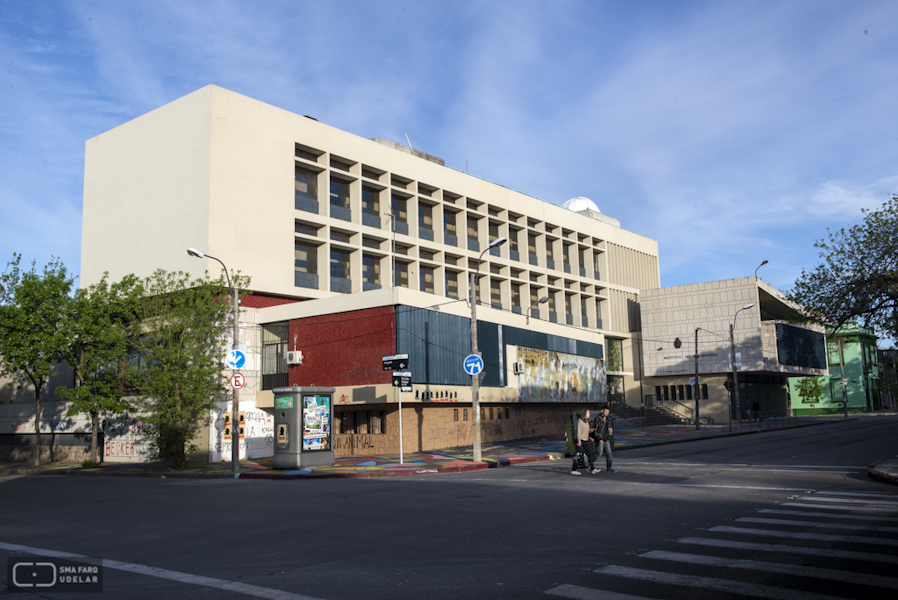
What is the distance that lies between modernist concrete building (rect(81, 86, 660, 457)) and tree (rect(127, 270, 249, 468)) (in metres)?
3.45

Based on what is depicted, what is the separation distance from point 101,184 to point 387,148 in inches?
706

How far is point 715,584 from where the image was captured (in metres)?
6.33

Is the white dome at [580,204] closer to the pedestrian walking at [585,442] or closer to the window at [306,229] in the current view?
the window at [306,229]

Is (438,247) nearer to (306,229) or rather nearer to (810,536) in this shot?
(306,229)

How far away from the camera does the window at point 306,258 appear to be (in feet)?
131

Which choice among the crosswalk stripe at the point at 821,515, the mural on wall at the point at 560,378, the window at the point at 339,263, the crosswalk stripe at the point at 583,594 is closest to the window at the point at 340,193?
the window at the point at 339,263

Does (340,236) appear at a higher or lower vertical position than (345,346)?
higher

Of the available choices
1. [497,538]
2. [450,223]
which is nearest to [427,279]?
[450,223]

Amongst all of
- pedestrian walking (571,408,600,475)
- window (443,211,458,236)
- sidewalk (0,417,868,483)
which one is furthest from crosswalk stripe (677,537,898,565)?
window (443,211,458,236)

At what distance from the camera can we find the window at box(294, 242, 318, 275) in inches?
1576

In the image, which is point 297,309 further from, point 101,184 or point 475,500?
point 475,500

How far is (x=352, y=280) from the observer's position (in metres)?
42.2

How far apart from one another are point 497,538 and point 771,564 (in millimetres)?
3332

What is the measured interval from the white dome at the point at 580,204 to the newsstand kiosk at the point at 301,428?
49754 mm
